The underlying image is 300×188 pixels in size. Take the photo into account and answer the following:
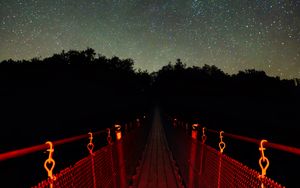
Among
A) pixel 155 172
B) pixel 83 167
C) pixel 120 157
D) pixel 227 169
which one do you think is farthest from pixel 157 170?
pixel 83 167

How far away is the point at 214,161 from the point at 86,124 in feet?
112

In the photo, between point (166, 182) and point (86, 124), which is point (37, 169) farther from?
point (166, 182)

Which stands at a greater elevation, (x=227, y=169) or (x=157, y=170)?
(x=227, y=169)

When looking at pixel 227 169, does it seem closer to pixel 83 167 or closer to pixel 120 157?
pixel 83 167

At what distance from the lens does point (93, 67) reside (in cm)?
6212

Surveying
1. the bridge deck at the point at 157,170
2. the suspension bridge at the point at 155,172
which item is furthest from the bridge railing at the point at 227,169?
the bridge deck at the point at 157,170

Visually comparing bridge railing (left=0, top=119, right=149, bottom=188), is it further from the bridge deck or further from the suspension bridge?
the bridge deck

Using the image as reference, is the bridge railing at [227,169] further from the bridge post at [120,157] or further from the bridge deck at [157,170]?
the bridge deck at [157,170]

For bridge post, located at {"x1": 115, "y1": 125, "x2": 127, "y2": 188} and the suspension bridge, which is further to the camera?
bridge post, located at {"x1": 115, "y1": 125, "x2": 127, "y2": 188}

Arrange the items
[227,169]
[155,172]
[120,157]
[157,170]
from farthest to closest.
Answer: [157,170], [155,172], [120,157], [227,169]

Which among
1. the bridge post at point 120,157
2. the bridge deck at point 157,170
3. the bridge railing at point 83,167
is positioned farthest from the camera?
the bridge deck at point 157,170

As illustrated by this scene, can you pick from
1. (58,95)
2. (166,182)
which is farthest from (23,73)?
(166,182)

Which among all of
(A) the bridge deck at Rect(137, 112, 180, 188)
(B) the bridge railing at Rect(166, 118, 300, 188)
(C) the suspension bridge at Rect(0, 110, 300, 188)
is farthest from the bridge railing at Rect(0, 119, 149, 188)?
(A) the bridge deck at Rect(137, 112, 180, 188)

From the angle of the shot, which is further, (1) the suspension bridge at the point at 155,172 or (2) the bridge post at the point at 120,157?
(2) the bridge post at the point at 120,157
